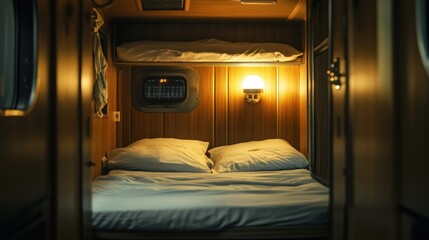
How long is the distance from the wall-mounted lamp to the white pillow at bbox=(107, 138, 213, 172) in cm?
87

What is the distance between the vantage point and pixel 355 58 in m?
2.03

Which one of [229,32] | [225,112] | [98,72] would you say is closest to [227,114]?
[225,112]

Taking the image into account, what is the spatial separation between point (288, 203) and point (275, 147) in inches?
52.3

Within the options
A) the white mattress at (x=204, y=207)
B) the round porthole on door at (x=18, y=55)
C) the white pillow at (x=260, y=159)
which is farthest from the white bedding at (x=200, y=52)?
Result: the round porthole on door at (x=18, y=55)

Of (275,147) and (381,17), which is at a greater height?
(381,17)

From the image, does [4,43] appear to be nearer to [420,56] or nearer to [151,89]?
[420,56]

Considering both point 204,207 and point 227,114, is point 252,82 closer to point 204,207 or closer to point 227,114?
point 227,114

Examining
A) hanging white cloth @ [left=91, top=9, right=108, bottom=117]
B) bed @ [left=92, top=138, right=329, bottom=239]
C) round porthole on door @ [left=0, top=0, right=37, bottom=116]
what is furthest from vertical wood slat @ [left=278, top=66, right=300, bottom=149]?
round porthole on door @ [left=0, top=0, right=37, bottom=116]

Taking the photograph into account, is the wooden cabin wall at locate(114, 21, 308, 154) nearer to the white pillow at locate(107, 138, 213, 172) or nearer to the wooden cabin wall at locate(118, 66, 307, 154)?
the wooden cabin wall at locate(118, 66, 307, 154)

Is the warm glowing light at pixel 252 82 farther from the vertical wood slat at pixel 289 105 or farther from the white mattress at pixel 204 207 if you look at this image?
the white mattress at pixel 204 207

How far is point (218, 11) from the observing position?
4301mm

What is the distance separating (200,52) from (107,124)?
107cm

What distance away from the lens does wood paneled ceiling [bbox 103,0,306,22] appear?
4000 mm

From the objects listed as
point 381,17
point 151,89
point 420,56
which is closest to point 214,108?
point 151,89
